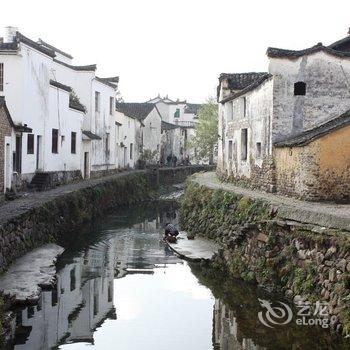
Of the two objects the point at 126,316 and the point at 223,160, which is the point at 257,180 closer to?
the point at 223,160

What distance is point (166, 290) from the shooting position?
16.7 meters

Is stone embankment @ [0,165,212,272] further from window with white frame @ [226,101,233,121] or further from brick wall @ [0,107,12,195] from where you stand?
window with white frame @ [226,101,233,121]

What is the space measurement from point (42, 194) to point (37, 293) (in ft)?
39.0

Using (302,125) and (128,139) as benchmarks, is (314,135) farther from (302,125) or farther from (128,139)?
(128,139)

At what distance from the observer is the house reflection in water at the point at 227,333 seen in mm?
12250

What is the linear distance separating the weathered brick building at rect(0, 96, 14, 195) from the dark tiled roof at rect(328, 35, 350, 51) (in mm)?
15058

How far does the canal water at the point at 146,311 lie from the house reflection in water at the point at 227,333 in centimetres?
2

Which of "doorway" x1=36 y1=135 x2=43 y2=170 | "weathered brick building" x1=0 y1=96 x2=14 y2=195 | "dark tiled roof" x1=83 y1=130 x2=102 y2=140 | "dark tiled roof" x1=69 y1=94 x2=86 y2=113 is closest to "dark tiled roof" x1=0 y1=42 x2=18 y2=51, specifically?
"weathered brick building" x1=0 y1=96 x2=14 y2=195

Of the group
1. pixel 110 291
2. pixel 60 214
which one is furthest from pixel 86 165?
pixel 110 291

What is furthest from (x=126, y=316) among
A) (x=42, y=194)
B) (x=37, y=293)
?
(x=42, y=194)

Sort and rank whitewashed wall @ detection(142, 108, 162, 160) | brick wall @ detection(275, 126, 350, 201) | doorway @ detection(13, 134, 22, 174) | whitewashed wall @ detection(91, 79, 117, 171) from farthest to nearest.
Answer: whitewashed wall @ detection(142, 108, 162, 160)
whitewashed wall @ detection(91, 79, 117, 171)
doorway @ detection(13, 134, 22, 174)
brick wall @ detection(275, 126, 350, 201)
